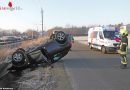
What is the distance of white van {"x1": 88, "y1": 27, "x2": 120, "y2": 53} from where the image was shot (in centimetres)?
2294

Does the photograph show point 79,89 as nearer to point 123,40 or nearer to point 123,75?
point 123,75

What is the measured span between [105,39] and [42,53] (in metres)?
11.3

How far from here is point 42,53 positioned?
13.2 m

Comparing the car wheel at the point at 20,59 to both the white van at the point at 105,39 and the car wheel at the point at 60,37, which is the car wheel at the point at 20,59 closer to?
the car wheel at the point at 60,37

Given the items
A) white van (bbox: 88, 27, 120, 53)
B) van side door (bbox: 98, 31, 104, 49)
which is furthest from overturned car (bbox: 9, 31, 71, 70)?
van side door (bbox: 98, 31, 104, 49)

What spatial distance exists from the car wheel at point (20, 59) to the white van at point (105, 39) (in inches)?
453

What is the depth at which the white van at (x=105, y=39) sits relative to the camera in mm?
22938

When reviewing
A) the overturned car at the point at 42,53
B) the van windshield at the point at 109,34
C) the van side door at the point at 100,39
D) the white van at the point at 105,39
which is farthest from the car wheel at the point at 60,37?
the van windshield at the point at 109,34

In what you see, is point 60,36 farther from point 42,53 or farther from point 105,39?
point 105,39

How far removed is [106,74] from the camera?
1187 centimetres

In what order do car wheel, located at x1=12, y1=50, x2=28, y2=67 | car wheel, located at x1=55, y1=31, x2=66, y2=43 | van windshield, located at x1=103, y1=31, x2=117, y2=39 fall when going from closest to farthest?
car wheel, located at x1=12, y1=50, x2=28, y2=67 → car wheel, located at x1=55, y1=31, x2=66, y2=43 → van windshield, located at x1=103, y1=31, x2=117, y2=39

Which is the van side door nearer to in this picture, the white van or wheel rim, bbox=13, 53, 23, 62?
the white van

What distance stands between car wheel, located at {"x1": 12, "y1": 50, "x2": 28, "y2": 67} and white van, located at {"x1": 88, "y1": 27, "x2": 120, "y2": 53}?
1150 centimetres

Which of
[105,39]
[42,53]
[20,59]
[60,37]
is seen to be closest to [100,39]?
[105,39]
